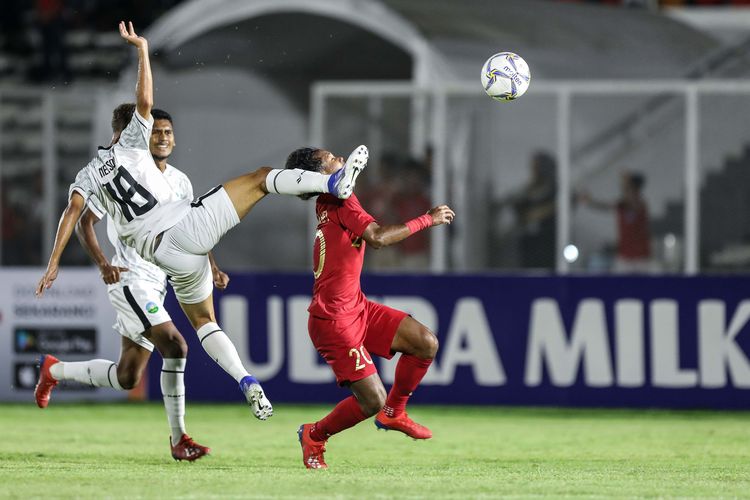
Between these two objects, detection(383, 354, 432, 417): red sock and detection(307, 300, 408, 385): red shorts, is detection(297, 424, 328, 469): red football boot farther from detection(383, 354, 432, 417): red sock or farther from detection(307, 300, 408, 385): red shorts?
detection(383, 354, 432, 417): red sock

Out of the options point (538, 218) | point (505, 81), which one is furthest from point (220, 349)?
point (538, 218)

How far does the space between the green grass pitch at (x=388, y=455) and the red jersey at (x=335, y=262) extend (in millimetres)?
981

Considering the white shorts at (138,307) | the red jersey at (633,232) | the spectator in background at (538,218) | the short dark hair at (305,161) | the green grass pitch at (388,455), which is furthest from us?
the spectator in background at (538,218)

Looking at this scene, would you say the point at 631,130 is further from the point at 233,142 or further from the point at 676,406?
the point at 233,142

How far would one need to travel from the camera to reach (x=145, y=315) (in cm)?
964

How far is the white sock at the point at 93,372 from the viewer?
1012 cm

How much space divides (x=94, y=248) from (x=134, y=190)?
83 cm

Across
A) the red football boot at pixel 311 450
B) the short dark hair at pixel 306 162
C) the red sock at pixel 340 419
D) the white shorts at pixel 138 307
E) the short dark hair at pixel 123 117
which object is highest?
the short dark hair at pixel 123 117

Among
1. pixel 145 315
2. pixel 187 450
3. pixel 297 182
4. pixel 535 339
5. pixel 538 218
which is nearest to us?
pixel 297 182

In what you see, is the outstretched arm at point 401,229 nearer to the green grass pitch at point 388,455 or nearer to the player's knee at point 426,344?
the player's knee at point 426,344

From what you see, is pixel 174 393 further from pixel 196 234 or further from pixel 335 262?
pixel 335 262

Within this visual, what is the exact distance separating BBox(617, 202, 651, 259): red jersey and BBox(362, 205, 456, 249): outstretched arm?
585 centimetres

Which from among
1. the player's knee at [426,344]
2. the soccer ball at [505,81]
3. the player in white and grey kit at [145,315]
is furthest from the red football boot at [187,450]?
the soccer ball at [505,81]

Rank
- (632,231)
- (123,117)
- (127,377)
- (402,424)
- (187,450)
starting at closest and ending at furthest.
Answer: (402,424) → (187,450) → (123,117) → (127,377) → (632,231)
